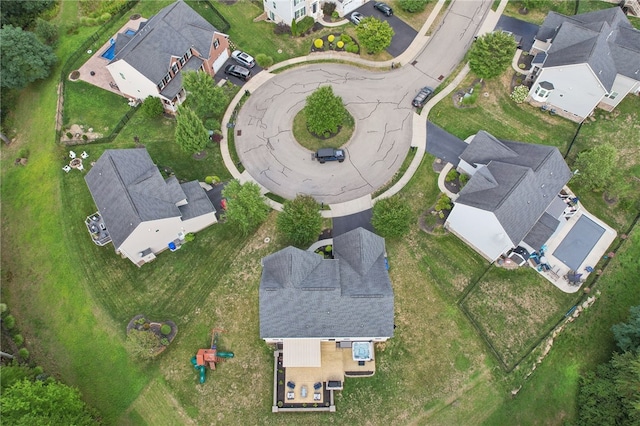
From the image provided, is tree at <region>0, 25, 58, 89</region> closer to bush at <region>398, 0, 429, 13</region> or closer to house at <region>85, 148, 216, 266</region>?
house at <region>85, 148, 216, 266</region>

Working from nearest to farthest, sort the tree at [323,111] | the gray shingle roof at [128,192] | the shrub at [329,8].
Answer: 1. the gray shingle roof at [128,192]
2. the tree at [323,111]
3. the shrub at [329,8]

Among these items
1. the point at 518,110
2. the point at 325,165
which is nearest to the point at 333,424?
the point at 325,165

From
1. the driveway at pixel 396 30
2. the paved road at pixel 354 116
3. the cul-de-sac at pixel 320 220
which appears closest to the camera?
the cul-de-sac at pixel 320 220

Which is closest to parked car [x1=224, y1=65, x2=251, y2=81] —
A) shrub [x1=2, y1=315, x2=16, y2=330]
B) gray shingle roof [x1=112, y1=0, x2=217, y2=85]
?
gray shingle roof [x1=112, y1=0, x2=217, y2=85]

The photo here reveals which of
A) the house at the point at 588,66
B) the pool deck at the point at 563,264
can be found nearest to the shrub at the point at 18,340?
the pool deck at the point at 563,264

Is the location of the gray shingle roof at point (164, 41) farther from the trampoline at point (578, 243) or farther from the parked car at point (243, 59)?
the trampoline at point (578, 243)

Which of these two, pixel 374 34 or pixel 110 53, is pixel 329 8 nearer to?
pixel 374 34

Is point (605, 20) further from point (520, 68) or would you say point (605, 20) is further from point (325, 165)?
point (325, 165)
